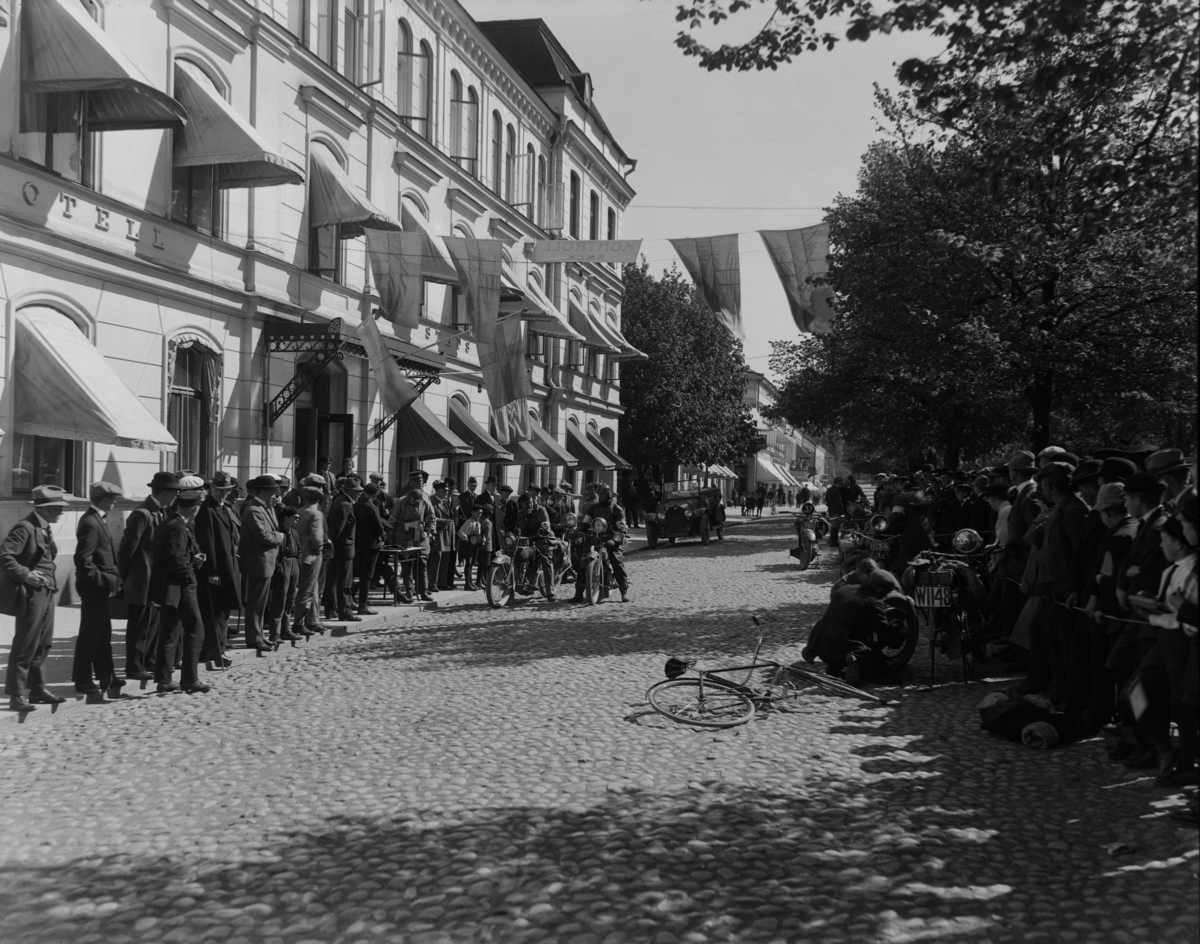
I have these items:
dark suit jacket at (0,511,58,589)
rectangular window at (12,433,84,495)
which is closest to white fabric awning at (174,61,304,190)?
rectangular window at (12,433,84,495)

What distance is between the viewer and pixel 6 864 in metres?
5.00

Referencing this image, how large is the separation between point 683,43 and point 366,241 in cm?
1678

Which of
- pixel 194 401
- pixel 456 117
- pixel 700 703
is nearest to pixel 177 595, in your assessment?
pixel 700 703

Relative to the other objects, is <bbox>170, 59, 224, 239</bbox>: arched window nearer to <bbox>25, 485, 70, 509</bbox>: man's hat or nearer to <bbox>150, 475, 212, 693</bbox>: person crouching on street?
<bbox>150, 475, 212, 693</bbox>: person crouching on street

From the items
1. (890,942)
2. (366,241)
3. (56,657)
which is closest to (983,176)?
(890,942)

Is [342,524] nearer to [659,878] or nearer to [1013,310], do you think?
[659,878]

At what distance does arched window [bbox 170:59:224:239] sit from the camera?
17953 mm

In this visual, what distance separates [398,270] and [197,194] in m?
4.28

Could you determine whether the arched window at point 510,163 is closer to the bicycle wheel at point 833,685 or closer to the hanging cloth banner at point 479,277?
the hanging cloth banner at point 479,277

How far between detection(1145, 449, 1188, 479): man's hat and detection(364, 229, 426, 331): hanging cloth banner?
1642cm

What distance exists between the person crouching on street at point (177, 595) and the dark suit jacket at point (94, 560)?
38cm

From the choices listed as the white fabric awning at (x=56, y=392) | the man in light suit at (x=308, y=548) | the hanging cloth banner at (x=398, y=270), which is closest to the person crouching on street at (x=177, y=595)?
the man in light suit at (x=308, y=548)

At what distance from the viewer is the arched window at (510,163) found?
111 ft

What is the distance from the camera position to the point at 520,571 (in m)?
17.2
